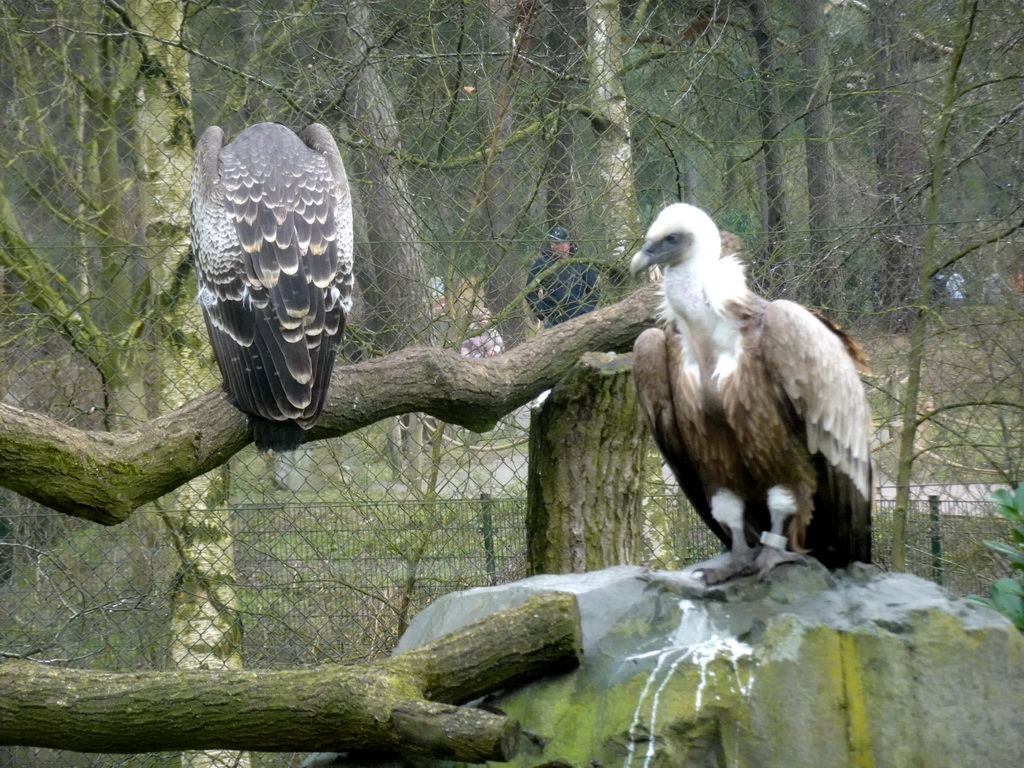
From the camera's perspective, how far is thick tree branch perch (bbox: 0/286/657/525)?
3.10 metres

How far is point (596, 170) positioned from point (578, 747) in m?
3.14

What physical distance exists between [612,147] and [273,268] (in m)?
2.06

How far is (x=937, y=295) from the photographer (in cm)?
510

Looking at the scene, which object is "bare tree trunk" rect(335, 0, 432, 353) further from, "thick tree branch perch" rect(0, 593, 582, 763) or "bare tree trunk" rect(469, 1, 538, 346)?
"thick tree branch perch" rect(0, 593, 582, 763)

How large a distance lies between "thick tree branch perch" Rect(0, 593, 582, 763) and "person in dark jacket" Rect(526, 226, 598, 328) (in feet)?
8.18

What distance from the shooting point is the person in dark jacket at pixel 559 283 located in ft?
16.7

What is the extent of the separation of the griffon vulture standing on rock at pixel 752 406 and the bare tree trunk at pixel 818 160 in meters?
2.09

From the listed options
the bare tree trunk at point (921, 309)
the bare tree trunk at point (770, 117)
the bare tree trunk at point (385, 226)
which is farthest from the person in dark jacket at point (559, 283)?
the bare tree trunk at point (921, 309)

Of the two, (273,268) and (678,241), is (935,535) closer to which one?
(678,241)

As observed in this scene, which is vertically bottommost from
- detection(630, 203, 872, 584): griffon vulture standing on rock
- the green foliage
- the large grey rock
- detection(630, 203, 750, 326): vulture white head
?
the large grey rock

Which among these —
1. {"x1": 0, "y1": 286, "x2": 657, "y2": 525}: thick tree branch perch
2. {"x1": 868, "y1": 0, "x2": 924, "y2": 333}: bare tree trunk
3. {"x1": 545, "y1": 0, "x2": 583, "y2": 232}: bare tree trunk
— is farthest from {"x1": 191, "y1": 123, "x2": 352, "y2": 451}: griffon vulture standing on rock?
{"x1": 868, "y1": 0, "x2": 924, "y2": 333}: bare tree trunk

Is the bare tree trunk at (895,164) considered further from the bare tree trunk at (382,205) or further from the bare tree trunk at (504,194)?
the bare tree trunk at (382,205)

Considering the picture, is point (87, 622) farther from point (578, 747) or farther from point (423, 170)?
point (578, 747)

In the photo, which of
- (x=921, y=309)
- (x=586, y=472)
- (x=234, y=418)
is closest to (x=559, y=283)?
(x=586, y=472)
